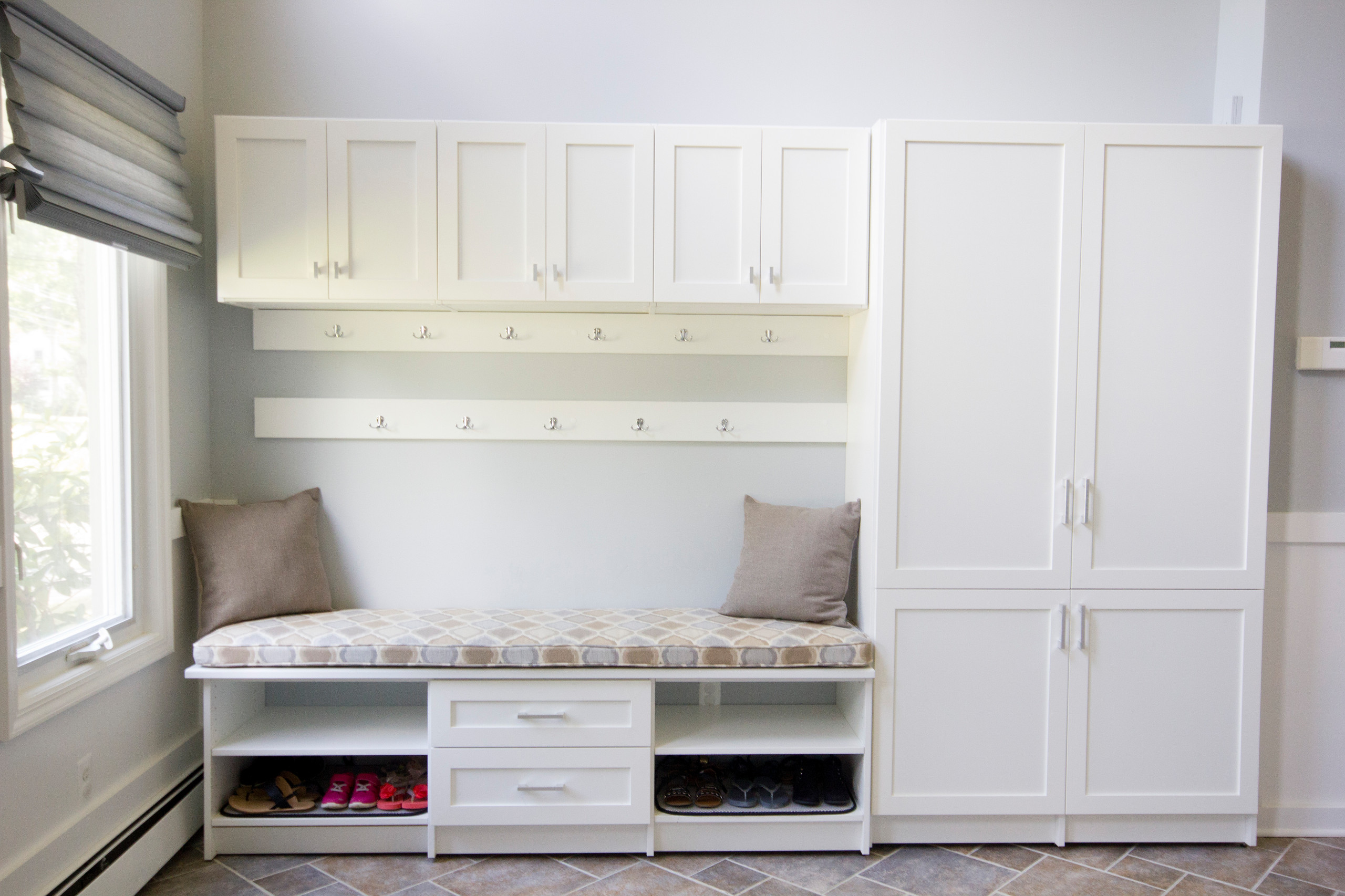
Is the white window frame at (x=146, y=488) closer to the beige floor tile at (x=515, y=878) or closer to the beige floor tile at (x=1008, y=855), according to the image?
the beige floor tile at (x=515, y=878)

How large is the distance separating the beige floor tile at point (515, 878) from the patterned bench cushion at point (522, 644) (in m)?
0.56

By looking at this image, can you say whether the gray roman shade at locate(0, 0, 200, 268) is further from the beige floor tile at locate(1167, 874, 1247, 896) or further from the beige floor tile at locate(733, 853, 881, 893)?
the beige floor tile at locate(1167, 874, 1247, 896)

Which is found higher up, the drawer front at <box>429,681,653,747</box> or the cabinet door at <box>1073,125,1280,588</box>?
the cabinet door at <box>1073,125,1280,588</box>

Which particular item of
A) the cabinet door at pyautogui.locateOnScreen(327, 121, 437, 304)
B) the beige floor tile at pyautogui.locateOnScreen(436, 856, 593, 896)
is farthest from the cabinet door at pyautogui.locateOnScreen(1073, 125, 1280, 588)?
the cabinet door at pyautogui.locateOnScreen(327, 121, 437, 304)

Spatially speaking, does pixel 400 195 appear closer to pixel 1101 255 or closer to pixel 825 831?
pixel 1101 255

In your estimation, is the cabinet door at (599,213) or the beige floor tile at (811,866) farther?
the cabinet door at (599,213)

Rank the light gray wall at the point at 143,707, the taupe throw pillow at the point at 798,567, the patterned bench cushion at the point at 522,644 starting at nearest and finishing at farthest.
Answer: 1. the light gray wall at the point at 143,707
2. the patterned bench cushion at the point at 522,644
3. the taupe throw pillow at the point at 798,567

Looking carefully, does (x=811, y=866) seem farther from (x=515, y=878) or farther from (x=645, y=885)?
(x=515, y=878)

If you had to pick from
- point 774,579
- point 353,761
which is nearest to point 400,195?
point 774,579

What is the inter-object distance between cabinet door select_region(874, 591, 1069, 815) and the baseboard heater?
6.55 feet

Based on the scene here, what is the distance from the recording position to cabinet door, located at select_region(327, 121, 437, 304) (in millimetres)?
2338

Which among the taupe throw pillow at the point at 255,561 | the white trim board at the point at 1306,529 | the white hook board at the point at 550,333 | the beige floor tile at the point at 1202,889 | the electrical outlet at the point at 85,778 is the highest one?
the white hook board at the point at 550,333

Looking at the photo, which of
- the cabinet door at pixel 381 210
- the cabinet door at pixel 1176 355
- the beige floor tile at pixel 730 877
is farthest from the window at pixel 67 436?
the cabinet door at pixel 1176 355

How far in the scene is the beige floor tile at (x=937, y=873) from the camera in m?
2.18
